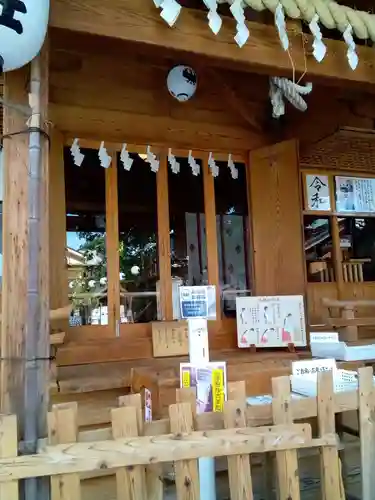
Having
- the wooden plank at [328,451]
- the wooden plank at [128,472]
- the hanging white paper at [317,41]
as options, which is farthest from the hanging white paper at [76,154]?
the wooden plank at [328,451]

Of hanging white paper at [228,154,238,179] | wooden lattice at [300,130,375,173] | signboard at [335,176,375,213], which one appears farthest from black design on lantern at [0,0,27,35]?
signboard at [335,176,375,213]

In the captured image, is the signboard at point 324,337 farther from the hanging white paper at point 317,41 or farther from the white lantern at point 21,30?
the white lantern at point 21,30

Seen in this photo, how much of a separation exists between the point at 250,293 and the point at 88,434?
2881mm

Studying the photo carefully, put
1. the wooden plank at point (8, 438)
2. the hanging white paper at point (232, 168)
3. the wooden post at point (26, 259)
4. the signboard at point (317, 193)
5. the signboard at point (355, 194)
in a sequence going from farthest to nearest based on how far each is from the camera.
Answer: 1. the signboard at point (355, 194)
2. the signboard at point (317, 193)
3. the hanging white paper at point (232, 168)
4. the wooden post at point (26, 259)
5. the wooden plank at point (8, 438)

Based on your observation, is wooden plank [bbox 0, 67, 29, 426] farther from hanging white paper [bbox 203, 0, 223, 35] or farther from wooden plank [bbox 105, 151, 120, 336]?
wooden plank [bbox 105, 151, 120, 336]

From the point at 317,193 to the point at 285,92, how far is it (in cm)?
136

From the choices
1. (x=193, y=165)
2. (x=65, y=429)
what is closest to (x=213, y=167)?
(x=193, y=165)

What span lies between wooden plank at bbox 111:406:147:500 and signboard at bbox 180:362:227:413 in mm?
549

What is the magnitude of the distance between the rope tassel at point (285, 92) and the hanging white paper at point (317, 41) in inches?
20.7

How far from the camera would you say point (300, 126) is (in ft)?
16.2

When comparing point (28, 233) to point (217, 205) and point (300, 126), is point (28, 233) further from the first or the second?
point (300, 126)

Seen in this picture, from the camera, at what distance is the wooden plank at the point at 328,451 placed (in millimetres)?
2473

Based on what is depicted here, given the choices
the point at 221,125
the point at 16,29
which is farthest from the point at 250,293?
the point at 16,29

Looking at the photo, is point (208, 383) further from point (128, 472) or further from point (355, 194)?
point (355, 194)
